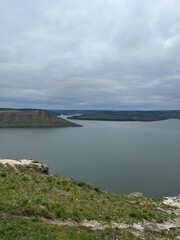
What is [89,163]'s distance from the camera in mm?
75812

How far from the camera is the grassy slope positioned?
13.0 metres

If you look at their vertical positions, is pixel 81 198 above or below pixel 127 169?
above

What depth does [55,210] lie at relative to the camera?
15.9 metres

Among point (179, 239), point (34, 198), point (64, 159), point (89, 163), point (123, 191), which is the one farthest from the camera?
point (64, 159)

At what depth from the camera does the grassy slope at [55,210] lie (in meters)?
13.0

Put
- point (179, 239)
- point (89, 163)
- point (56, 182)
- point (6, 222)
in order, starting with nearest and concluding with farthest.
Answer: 1. point (6, 222)
2. point (179, 239)
3. point (56, 182)
4. point (89, 163)

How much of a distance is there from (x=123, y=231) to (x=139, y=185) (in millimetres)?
39629

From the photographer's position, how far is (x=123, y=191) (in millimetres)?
48594

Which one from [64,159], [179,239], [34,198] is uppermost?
[34,198]

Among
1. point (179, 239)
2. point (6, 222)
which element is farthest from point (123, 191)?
point (6, 222)

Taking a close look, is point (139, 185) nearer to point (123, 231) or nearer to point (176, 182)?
point (176, 182)

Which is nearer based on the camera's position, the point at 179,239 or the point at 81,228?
the point at 81,228

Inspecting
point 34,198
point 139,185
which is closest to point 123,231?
point 34,198

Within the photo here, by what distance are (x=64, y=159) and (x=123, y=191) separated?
121ft
